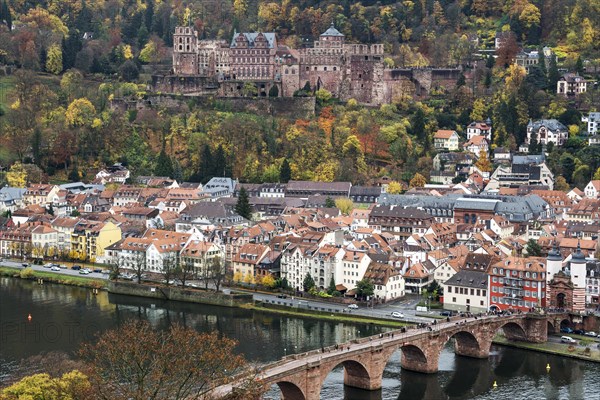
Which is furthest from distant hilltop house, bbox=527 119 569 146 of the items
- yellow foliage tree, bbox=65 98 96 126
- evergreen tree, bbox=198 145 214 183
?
yellow foliage tree, bbox=65 98 96 126

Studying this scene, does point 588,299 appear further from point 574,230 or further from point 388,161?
point 388,161

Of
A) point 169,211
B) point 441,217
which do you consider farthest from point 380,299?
point 169,211

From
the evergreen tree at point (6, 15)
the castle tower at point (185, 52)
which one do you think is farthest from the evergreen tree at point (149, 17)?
the castle tower at point (185, 52)

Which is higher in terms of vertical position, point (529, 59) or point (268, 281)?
point (529, 59)

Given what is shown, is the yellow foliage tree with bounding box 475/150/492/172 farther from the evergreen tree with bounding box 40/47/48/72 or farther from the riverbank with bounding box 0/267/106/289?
the evergreen tree with bounding box 40/47/48/72

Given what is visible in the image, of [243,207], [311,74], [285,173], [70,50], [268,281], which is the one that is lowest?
[268,281]

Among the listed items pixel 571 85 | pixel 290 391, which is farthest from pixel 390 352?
pixel 571 85

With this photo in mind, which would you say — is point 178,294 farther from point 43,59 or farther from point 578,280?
point 43,59
